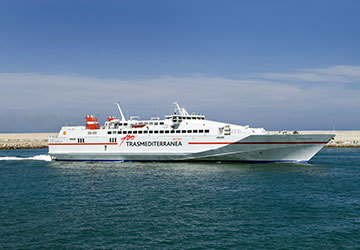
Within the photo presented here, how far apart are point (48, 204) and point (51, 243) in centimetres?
664

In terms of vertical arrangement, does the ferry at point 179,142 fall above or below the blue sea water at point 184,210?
above

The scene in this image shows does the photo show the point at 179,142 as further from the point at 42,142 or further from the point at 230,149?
the point at 42,142

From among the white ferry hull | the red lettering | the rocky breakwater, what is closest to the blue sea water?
the white ferry hull

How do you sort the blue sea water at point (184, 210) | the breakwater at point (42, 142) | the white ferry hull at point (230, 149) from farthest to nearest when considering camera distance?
the breakwater at point (42, 142) → the white ferry hull at point (230, 149) → the blue sea water at point (184, 210)

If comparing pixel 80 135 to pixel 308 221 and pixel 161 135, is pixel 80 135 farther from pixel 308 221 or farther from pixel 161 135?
pixel 308 221

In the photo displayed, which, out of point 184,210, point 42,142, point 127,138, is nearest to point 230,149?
point 127,138

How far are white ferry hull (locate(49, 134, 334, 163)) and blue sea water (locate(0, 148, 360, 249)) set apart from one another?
4.18 m

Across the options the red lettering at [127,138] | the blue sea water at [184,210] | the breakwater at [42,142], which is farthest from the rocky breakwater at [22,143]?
the blue sea water at [184,210]

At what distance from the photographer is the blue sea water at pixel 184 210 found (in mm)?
13312

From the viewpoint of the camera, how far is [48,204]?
758 inches

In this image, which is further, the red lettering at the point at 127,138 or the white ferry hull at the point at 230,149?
the red lettering at the point at 127,138

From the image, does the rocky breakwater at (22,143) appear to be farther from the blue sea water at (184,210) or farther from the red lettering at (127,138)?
the blue sea water at (184,210)

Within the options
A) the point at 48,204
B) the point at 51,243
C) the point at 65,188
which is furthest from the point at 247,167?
the point at 51,243

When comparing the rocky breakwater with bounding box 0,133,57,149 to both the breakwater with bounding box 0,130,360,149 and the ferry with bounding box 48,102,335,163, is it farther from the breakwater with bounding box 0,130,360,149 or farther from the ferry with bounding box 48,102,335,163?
the ferry with bounding box 48,102,335,163
